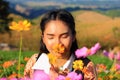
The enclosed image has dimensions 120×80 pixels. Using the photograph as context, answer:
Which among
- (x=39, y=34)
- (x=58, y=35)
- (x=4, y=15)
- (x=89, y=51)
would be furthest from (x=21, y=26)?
(x=4, y=15)

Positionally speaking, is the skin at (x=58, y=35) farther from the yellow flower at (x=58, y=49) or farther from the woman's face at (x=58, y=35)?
the yellow flower at (x=58, y=49)

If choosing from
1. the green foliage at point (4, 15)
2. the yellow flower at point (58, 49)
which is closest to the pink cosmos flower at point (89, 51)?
the yellow flower at point (58, 49)

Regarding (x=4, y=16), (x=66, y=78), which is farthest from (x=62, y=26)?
(x=4, y=16)

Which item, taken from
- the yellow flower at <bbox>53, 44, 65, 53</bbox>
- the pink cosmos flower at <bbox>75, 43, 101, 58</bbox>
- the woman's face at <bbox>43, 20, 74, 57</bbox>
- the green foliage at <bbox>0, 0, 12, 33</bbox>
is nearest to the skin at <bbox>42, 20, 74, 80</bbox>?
the woman's face at <bbox>43, 20, 74, 57</bbox>

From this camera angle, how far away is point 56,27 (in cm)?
194

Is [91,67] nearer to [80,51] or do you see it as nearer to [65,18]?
[65,18]

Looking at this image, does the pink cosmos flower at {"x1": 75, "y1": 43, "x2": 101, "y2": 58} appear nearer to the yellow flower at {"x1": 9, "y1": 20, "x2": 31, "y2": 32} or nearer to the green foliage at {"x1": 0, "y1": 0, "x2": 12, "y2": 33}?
the yellow flower at {"x1": 9, "y1": 20, "x2": 31, "y2": 32}

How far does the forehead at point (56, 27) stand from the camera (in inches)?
73.7

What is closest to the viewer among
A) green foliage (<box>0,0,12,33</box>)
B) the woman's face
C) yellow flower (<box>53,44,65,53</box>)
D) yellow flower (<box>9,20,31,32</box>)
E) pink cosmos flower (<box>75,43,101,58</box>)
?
yellow flower (<box>53,44,65,53</box>)

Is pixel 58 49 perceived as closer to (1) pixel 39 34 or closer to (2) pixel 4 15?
(1) pixel 39 34

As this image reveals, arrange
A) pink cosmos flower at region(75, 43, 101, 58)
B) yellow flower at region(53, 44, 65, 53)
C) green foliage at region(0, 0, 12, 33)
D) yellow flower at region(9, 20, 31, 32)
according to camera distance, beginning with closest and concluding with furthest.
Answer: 1. yellow flower at region(53, 44, 65, 53)
2. pink cosmos flower at region(75, 43, 101, 58)
3. yellow flower at region(9, 20, 31, 32)
4. green foliage at region(0, 0, 12, 33)

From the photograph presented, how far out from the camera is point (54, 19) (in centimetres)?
211

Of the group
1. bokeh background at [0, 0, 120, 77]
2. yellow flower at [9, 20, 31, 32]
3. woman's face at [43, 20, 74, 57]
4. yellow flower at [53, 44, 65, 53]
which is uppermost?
yellow flower at [53, 44, 65, 53]

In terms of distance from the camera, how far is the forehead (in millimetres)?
1873
